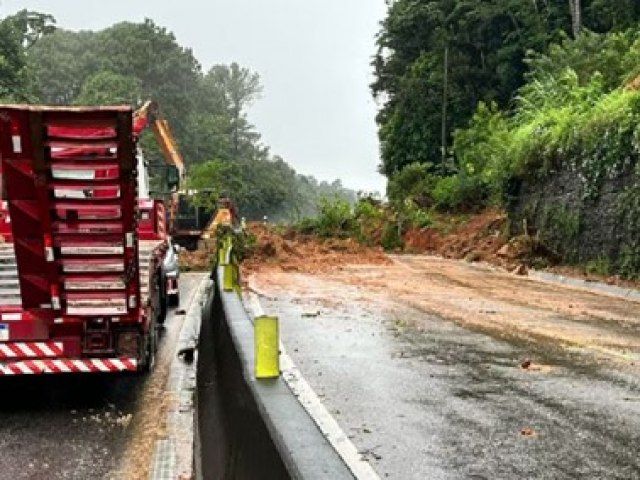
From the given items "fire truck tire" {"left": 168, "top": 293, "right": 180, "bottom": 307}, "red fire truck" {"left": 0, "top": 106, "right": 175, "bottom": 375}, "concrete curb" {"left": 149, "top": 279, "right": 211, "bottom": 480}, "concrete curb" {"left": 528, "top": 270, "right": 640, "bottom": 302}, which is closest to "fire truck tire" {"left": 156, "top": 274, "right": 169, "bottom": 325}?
"concrete curb" {"left": 149, "top": 279, "right": 211, "bottom": 480}

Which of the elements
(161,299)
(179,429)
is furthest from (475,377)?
(161,299)

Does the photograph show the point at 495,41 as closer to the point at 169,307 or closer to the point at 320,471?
the point at 169,307

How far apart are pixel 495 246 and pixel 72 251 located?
26.1m

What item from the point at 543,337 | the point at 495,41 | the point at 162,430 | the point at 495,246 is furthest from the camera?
the point at 495,41

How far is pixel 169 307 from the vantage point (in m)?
18.1

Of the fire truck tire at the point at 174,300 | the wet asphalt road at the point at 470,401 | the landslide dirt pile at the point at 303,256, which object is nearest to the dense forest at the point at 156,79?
the landslide dirt pile at the point at 303,256

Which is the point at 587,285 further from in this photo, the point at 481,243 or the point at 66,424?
the point at 66,424

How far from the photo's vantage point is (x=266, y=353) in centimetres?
541

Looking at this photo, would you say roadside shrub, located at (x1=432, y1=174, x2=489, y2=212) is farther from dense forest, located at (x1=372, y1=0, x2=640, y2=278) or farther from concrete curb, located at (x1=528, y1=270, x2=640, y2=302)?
concrete curb, located at (x1=528, y1=270, x2=640, y2=302)

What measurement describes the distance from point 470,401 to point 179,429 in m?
2.60

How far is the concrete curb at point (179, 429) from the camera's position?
6895mm

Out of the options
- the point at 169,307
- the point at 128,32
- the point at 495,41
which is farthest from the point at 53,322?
the point at 128,32

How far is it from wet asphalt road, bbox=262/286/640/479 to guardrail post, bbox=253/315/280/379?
4.44 ft

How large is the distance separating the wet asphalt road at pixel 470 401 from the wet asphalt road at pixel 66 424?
6.11 ft
